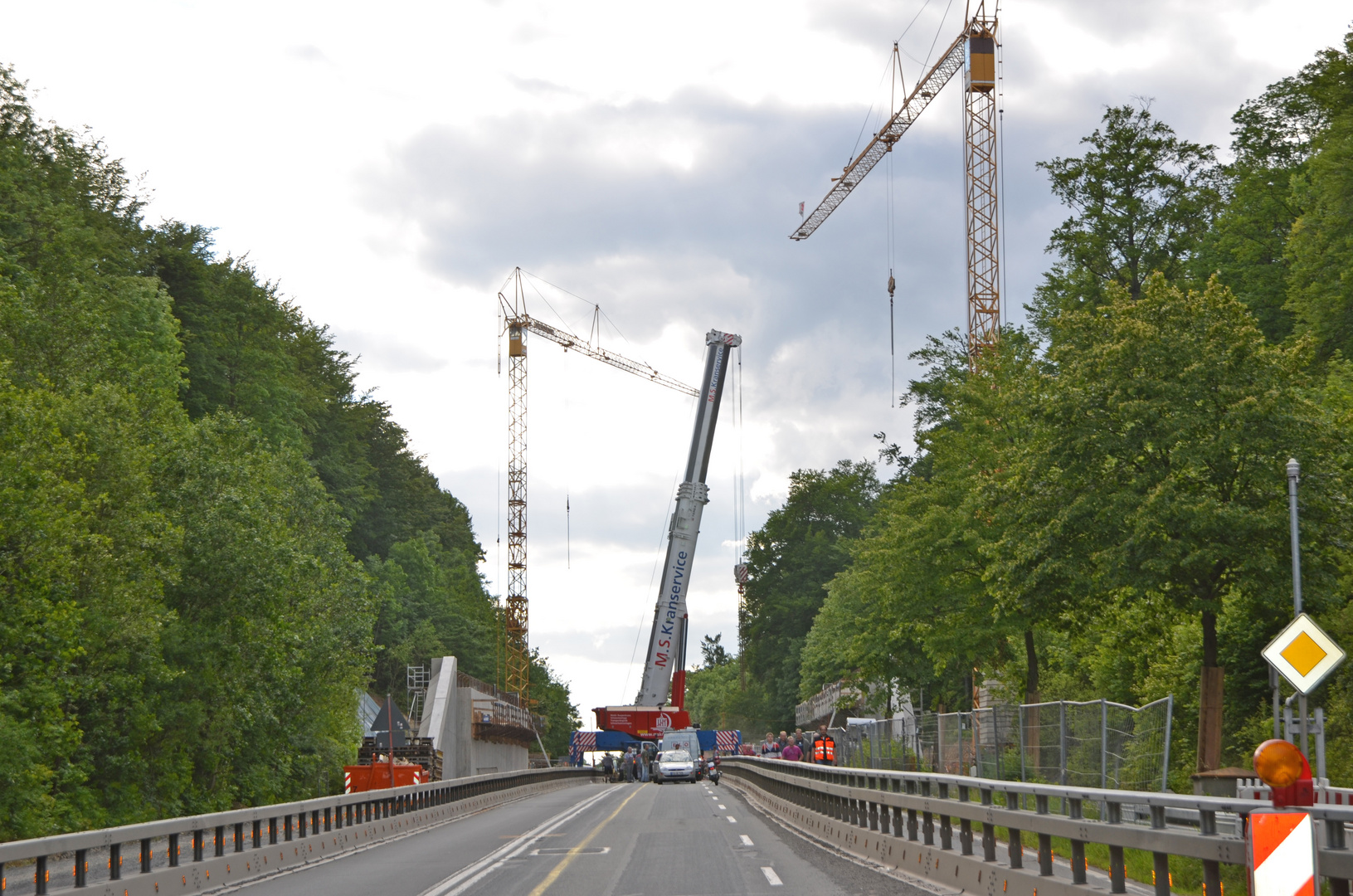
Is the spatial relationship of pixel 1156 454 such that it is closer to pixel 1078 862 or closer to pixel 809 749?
pixel 1078 862

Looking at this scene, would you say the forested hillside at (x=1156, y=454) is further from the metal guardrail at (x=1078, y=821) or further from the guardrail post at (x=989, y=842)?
the guardrail post at (x=989, y=842)

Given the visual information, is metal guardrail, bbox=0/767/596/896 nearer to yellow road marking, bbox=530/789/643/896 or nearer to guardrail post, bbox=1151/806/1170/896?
yellow road marking, bbox=530/789/643/896

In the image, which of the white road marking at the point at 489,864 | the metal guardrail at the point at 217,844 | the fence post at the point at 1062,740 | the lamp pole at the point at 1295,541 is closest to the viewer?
the metal guardrail at the point at 217,844

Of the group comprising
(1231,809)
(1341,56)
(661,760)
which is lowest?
(661,760)

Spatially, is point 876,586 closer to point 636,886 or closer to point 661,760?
point 661,760

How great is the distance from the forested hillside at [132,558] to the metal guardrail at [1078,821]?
15786 millimetres

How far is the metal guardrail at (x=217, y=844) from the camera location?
43.4ft

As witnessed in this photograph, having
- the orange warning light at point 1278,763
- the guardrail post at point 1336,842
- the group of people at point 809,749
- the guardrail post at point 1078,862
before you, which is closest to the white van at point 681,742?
the group of people at point 809,749

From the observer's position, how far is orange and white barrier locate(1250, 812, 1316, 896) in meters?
6.26

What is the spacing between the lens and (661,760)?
53656mm

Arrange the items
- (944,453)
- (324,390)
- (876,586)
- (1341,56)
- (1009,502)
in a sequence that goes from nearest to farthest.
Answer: (1009,502) < (944,453) < (876,586) < (1341,56) < (324,390)

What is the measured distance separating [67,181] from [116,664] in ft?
94.7

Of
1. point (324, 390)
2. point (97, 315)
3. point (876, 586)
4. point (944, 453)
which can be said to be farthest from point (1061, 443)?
point (324, 390)

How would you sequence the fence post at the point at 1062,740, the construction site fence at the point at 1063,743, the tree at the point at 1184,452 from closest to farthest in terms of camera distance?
1. the construction site fence at the point at 1063,743
2. the fence post at the point at 1062,740
3. the tree at the point at 1184,452
